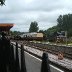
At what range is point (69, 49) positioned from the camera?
129 ft

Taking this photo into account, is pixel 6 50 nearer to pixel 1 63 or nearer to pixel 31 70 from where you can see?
pixel 1 63

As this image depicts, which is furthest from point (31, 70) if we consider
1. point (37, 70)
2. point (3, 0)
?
point (3, 0)

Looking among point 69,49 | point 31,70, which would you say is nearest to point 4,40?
point 31,70

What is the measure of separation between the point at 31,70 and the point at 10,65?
2443 millimetres

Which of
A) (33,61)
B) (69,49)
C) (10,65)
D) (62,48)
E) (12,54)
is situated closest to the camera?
(33,61)

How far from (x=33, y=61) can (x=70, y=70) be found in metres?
3.57

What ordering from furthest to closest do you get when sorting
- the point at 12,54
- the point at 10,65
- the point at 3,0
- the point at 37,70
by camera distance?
the point at 3,0 → the point at 12,54 → the point at 10,65 → the point at 37,70

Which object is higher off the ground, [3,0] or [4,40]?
[3,0]

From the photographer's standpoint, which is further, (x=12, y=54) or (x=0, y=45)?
(x=12, y=54)

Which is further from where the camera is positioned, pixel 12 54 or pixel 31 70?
pixel 12 54

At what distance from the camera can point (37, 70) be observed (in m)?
7.25

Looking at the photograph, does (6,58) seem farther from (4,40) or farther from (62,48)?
(62,48)

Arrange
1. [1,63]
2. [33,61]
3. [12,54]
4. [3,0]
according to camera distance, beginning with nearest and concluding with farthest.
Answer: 1. [33,61]
2. [1,63]
3. [12,54]
4. [3,0]

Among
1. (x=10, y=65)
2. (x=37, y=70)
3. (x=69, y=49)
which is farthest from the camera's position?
(x=69, y=49)
